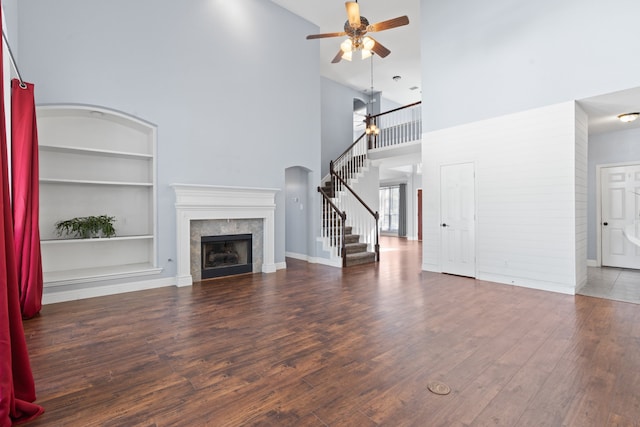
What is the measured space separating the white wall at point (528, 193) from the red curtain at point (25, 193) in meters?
6.31

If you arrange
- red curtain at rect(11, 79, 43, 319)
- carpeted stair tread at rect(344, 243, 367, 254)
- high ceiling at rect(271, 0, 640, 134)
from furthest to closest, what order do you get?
1. carpeted stair tread at rect(344, 243, 367, 254)
2. high ceiling at rect(271, 0, 640, 134)
3. red curtain at rect(11, 79, 43, 319)

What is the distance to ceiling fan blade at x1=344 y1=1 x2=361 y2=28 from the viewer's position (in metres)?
3.97

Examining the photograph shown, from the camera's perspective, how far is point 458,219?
5.95 metres

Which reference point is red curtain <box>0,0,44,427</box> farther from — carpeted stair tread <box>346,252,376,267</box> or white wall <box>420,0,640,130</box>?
white wall <box>420,0,640,130</box>

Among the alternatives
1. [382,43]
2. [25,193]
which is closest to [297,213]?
[382,43]

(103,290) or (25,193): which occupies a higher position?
(25,193)

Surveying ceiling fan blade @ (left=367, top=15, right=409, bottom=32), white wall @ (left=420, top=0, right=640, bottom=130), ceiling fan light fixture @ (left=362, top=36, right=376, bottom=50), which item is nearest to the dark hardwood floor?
white wall @ (left=420, top=0, right=640, bottom=130)

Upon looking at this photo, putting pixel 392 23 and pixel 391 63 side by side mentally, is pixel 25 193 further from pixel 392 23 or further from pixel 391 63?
pixel 391 63

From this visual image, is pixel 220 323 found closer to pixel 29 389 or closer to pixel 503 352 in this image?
pixel 29 389

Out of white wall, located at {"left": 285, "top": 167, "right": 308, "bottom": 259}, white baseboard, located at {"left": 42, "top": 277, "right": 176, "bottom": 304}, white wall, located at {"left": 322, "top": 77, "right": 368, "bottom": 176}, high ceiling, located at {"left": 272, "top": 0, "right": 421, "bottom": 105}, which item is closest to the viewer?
white baseboard, located at {"left": 42, "top": 277, "right": 176, "bottom": 304}

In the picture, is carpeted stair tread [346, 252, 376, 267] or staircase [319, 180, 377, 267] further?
staircase [319, 180, 377, 267]

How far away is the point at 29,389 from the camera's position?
6.48ft

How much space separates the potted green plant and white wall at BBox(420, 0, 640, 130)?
596 cm

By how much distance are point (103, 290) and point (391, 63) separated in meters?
9.22
